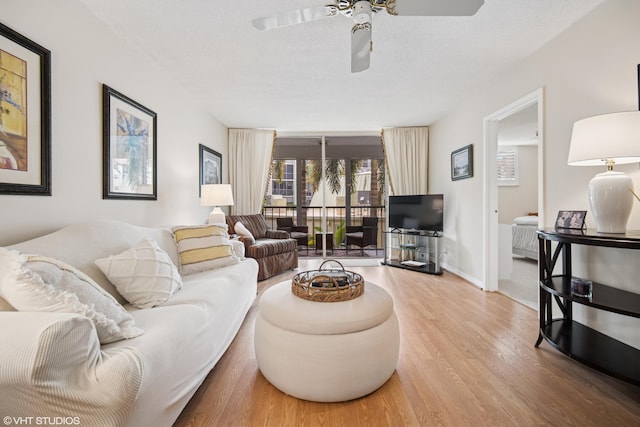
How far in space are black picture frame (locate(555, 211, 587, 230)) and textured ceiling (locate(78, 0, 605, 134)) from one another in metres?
1.45

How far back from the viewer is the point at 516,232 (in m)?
5.18

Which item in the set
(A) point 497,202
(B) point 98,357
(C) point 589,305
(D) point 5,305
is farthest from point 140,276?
(A) point 497,202

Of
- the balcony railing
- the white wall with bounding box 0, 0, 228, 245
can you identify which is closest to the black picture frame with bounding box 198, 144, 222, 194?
the white wall with bounding box 0, 0, 228, 245

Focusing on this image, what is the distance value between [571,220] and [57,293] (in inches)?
113

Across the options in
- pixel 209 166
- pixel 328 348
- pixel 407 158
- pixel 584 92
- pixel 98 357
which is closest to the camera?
pixel 98 357

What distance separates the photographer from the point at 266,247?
3984mm

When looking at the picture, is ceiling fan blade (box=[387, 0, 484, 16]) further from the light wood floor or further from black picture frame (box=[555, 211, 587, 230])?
the light wood floor

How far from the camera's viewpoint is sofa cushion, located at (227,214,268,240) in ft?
14.5

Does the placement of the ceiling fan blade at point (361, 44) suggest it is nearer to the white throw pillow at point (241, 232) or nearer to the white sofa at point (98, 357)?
the white sofa at point (98, 357)

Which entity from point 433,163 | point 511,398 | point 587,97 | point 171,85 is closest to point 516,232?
point 433,163

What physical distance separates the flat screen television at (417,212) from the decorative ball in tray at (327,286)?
2969 millimetres

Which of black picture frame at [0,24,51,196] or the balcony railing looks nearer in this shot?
black picture frame at [0,24,51,196]

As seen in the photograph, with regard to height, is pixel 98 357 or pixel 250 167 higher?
pixel 250 167

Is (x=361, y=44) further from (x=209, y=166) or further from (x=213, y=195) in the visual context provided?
(x=209, y=166)
